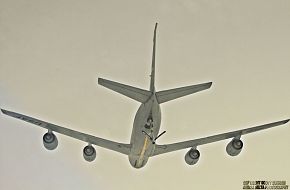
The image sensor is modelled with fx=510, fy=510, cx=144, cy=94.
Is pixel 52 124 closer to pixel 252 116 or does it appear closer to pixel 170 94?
pixel 170 94

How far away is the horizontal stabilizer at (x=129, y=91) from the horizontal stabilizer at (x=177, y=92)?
9.1 inches

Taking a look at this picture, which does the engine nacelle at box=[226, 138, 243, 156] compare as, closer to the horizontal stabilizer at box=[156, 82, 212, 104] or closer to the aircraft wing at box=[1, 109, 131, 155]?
the horizontal stabilizer at box=[156, 82, 212, 104]

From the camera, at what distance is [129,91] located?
9273 mm

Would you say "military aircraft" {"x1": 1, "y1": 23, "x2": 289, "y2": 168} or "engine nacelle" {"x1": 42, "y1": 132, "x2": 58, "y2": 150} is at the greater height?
"military aircraft" {"x1": 1, "y1": 23, "x2": 289, "y2": 168}

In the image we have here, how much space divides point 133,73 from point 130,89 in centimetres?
75

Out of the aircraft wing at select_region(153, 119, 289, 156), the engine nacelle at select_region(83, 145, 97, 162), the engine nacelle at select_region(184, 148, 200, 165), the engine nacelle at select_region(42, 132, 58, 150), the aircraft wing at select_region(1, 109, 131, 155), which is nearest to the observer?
the aircraft wing at select_region(1, 109, 131, 155)

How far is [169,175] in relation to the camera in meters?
10.2

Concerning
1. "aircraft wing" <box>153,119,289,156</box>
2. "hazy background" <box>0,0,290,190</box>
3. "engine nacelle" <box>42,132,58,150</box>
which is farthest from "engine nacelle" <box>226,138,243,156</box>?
"engine nacelle" <box>42,132,58,150</box>

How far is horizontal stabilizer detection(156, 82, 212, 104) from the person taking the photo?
30.5 feet

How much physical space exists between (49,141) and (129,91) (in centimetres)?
174

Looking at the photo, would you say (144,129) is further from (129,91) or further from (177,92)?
(177,92)

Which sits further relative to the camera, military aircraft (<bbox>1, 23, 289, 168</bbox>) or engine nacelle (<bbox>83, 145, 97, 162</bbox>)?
engine nacelle (<bbox>83, 145, 97, 162</bbox>)

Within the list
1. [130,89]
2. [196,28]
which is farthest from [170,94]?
[196,28]

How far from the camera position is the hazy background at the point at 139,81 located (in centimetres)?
970
